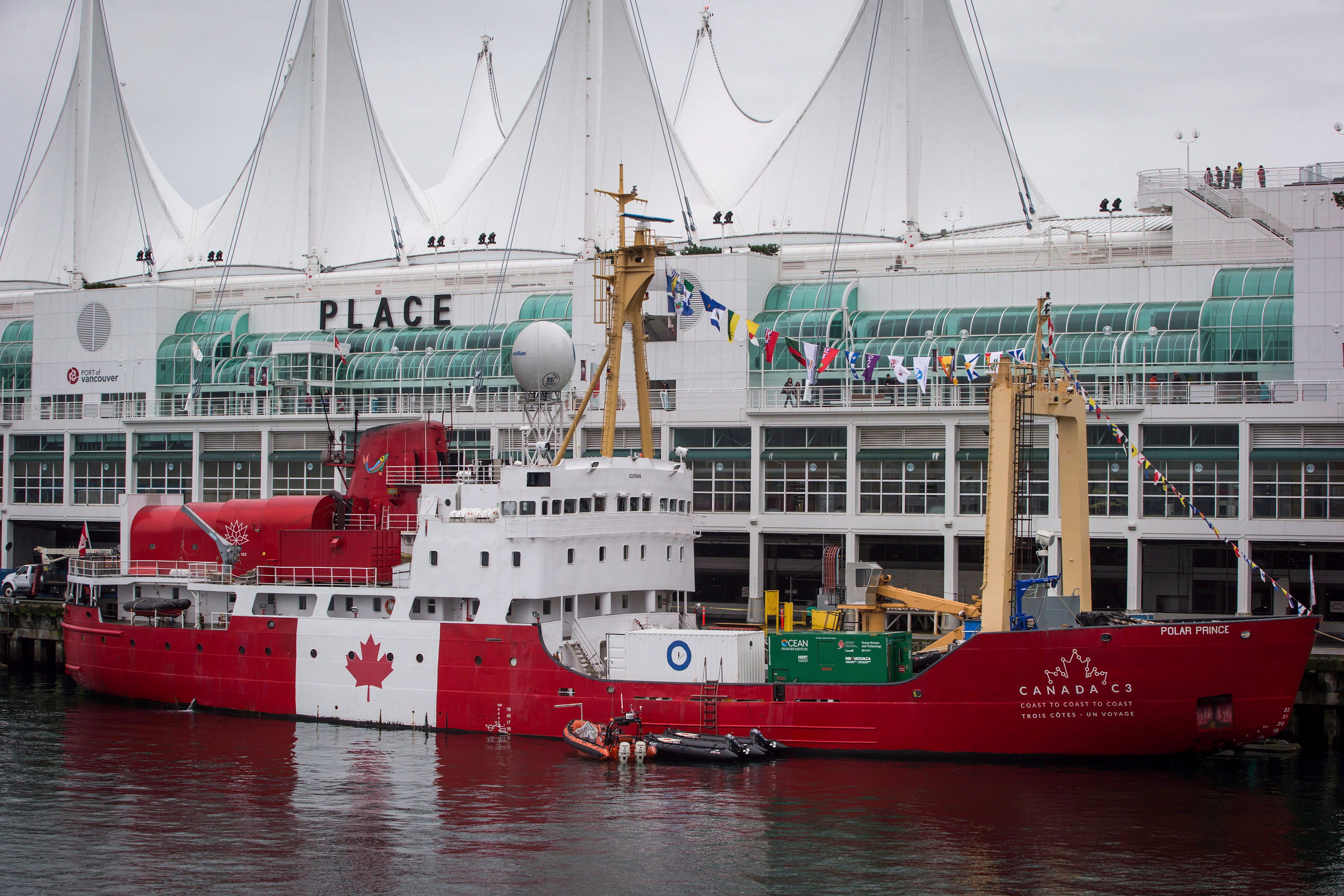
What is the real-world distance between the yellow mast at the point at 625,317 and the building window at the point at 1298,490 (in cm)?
1886

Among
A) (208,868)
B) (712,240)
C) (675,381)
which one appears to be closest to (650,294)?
(675,381)

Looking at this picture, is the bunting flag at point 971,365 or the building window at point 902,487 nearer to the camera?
the bunting flag at point 971,365

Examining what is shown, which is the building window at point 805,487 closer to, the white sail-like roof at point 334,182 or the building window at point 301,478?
the building window at point 301,478

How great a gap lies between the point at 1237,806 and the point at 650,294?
2968 cm

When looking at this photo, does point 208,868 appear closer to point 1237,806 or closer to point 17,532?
point 1237,806

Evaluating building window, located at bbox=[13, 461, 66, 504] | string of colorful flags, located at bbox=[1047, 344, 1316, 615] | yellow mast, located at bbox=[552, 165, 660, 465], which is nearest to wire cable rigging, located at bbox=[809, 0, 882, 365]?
string of colorful flags, located at bbox=[1047, 344, 1316, 615]

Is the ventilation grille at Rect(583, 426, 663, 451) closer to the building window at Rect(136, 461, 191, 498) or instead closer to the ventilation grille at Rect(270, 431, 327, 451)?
the ventilation grille at Rect(270, 431, 327, 451)

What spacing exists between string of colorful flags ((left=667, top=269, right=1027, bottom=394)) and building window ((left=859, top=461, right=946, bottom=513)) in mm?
2661

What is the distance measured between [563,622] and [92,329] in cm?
3681

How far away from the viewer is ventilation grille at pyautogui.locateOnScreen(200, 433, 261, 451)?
5900 cm

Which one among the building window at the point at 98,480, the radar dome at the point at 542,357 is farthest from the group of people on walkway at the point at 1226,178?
the building window at the point at 98,480

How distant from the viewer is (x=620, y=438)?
52.5 m

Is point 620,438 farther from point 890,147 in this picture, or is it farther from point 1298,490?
point 890,147

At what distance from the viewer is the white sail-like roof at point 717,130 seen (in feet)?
261
